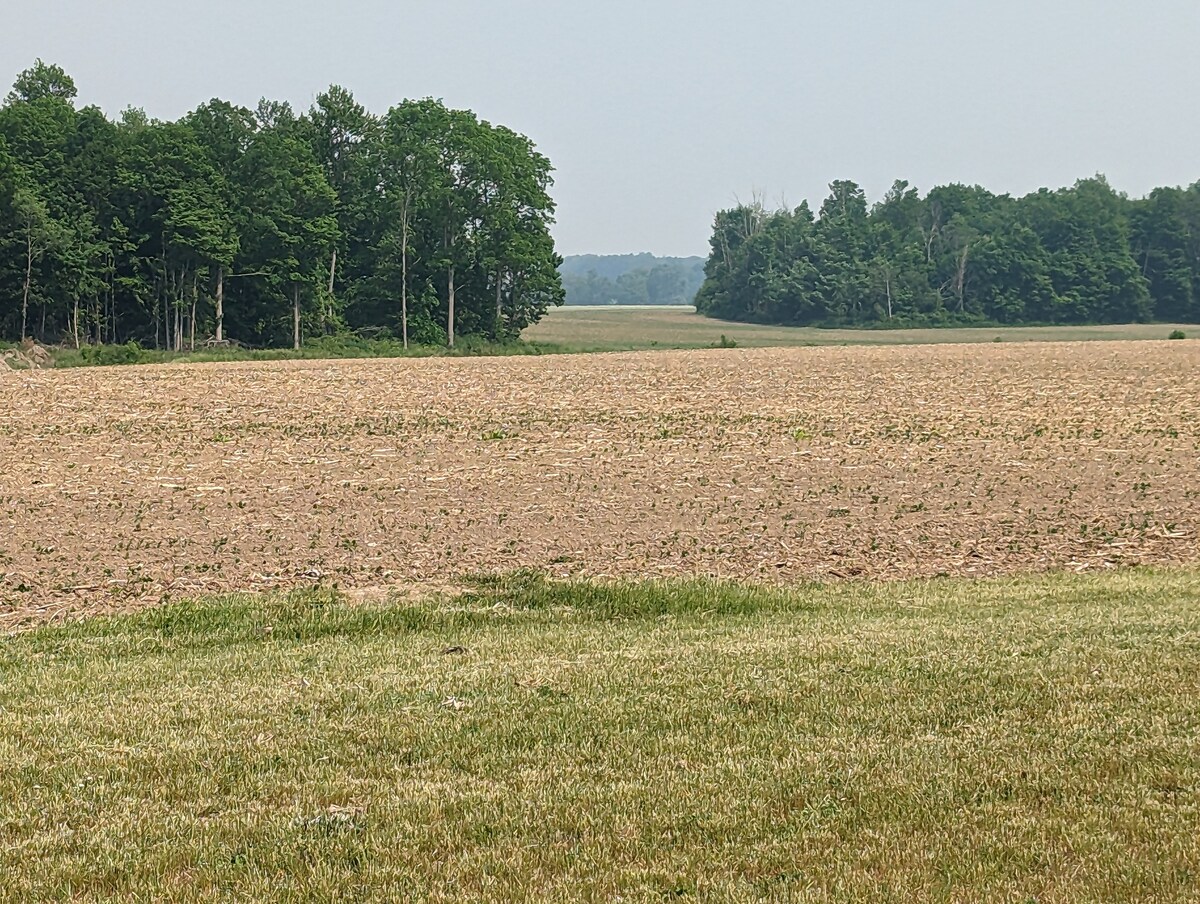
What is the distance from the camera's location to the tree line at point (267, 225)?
68.7 meters

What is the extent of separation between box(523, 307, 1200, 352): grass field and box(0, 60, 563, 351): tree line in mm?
9661

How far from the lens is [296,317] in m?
72.9

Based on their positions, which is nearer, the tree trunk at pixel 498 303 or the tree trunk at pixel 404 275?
the tree trunk at pixel 404 275

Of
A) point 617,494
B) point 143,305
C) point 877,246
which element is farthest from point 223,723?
point 877,246

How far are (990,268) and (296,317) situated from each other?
256ft

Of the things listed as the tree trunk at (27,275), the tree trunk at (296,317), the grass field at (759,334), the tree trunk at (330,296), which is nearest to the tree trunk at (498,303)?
the grass field at (759,334)

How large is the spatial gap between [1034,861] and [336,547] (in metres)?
10.8

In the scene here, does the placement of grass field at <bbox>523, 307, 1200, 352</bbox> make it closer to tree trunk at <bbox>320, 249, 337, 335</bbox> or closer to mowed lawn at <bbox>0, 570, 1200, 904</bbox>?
tree trunk at <bbox>320, 249, 337, 335</bbox>

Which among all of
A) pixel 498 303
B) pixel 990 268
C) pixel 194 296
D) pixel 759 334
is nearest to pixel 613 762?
pixel 194 296

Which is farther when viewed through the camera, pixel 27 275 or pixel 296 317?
pixel 296 317

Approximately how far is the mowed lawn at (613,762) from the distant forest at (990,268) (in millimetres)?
115321

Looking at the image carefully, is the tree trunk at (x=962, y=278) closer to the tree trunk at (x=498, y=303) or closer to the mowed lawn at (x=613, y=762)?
the tree trunk at (x=498, y=303)

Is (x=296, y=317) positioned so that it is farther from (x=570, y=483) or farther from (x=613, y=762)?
(x=613, y=762)

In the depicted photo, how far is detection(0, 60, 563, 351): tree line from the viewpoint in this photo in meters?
68.7
